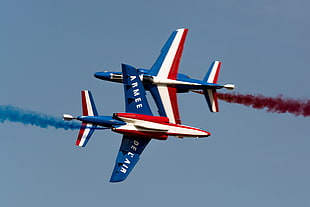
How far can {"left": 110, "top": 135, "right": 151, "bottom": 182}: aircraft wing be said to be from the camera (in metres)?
103

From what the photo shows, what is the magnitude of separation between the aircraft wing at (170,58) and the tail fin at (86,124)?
6817 mm

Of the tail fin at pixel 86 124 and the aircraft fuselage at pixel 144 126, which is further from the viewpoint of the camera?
the tail fin at pixel 86 124

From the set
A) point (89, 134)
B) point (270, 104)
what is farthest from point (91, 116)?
point (270, 104)

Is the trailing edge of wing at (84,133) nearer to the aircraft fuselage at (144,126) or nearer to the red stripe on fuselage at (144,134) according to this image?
the aircraft fuselage at (144,126)

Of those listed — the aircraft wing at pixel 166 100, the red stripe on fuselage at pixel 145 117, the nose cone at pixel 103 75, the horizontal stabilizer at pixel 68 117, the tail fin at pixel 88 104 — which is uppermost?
the nose cone at pixel 103 75

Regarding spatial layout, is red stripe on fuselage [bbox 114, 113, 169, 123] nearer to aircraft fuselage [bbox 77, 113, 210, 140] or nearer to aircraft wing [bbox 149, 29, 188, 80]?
aircraft fuselage [bbox 77, 113, 210, 140]

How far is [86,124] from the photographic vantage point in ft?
350

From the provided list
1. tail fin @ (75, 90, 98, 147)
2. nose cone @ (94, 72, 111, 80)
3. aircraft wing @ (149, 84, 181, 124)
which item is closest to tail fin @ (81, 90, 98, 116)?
tail fin @ (75, 90, 98, 147)

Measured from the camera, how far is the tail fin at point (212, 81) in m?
109

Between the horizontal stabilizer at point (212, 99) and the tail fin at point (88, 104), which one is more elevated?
the horizontal stabilizer at point (212, 99)

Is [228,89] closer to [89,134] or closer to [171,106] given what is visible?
[171,106]

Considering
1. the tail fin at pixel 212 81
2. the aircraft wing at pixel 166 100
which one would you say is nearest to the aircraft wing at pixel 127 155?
the aircraft wing at pixel 166 100

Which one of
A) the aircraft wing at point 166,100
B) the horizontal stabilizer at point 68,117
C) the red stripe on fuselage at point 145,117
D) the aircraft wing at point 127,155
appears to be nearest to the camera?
the red stripe on fuselage at point 145,117

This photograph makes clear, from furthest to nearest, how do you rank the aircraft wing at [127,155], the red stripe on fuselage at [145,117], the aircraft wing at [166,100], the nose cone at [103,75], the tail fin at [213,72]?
the tail fin at [213,72] → the nose cone at [103,75] → the aircraft wing at [166,100] → the aircraft wing at [127,155] → the red stripe on fuselage at [145,117]
